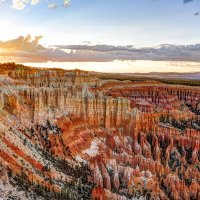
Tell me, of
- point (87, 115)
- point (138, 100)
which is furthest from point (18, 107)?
point (138, 100)

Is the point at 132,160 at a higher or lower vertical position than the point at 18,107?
lower

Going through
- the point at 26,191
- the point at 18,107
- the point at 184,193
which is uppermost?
the point at 18,107

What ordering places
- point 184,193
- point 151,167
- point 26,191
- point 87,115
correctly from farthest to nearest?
point 87,115
point 151,167
point 184,193
point 26,191

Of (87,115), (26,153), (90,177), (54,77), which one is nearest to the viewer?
(26,153)

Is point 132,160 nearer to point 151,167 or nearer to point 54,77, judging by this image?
point 151,167

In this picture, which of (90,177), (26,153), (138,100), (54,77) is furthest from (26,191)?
(138,100)

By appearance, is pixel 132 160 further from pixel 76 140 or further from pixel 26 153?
pixel 26 153

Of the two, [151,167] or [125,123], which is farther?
[125,123]
